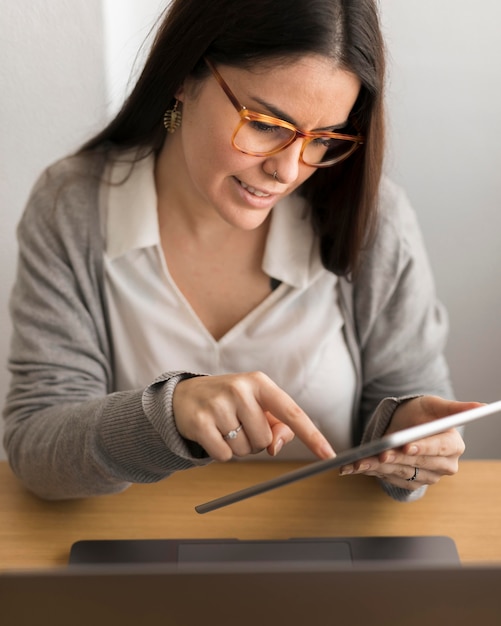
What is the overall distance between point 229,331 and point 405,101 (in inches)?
26.4

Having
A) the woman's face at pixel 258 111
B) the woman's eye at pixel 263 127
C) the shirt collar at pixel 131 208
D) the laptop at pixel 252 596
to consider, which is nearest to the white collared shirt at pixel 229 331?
the shirt collar at pixel 131 208

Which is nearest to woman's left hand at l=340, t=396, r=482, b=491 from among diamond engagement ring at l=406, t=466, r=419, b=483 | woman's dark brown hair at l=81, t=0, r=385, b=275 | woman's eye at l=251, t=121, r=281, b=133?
diamond engagement ring at l=406, t=466, r=419, b=483

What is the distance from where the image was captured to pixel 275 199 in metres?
1.07

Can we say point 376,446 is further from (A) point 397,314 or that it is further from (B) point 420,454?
(A) point 397,314

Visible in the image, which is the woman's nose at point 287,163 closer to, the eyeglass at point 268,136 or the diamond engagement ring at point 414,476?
the eyeglass at point 268,136

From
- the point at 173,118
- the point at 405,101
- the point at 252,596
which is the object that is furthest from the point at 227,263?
the point at 252,596

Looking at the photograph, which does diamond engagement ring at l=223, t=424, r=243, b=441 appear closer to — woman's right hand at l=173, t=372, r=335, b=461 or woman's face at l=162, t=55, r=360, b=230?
woman's right hand at l=173, t=372, r=335, b=461

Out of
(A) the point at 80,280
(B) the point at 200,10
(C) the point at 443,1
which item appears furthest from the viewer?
(C) the point at 443,1

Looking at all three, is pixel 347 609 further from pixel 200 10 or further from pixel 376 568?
pixel 200 10

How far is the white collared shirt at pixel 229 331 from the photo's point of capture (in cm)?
118

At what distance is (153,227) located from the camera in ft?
3.87

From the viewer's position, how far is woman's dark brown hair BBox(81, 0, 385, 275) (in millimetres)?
926

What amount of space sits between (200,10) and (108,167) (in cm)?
32

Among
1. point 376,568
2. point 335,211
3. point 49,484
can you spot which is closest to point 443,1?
point 335,211
